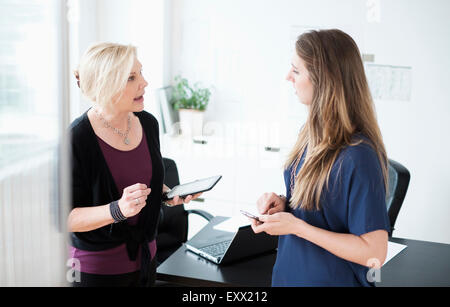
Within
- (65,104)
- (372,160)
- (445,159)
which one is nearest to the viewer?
(65,104)

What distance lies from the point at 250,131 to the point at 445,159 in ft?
4.67

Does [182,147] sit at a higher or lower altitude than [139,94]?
lower

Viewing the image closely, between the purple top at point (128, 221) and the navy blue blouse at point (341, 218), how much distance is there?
22.5 inches

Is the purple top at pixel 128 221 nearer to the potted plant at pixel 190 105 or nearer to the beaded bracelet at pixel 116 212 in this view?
the beaded bracelet at pixel 116 212

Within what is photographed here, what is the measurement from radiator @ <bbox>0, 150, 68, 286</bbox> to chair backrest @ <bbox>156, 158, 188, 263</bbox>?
5.66ft

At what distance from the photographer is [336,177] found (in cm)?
136

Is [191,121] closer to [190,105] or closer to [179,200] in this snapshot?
[190,105]

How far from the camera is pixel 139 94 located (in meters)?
1.82

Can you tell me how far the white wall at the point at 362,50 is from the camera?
337cm

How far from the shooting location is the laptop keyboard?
6.33 ft

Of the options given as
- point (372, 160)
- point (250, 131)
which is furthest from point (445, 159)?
point (372, 160)

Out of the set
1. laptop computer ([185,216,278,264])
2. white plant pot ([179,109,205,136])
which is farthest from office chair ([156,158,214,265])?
white plant pot ([179,109,205,136])

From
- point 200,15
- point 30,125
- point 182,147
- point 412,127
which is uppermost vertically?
point 200,15

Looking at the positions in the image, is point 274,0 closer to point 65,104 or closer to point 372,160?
point 372,160
